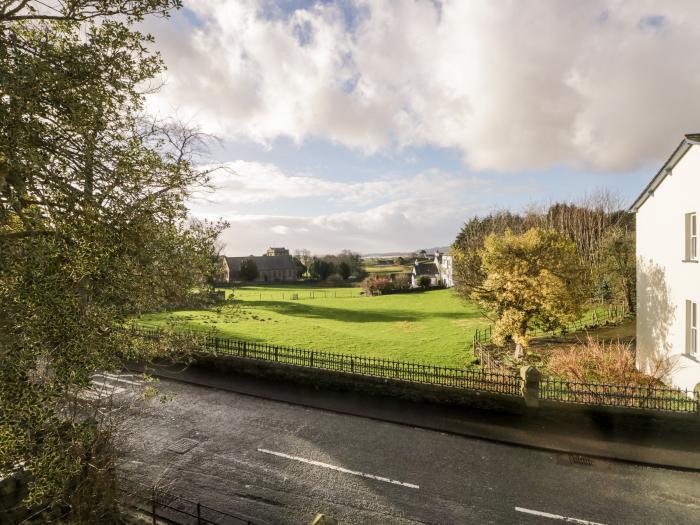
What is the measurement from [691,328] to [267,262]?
8979 centimetres

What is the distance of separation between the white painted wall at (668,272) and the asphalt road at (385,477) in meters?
6.89

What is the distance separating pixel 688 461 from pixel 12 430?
1528cm

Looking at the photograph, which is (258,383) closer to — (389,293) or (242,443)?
(242,443)

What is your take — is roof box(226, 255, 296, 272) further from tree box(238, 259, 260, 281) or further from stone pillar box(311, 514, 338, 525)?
stone pillar box(311, 514, 338, 525)

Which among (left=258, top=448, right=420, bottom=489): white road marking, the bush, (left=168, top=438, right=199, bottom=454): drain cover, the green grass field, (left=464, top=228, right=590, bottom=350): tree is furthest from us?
the green grass field

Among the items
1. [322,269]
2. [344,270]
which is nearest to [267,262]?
[322,269]

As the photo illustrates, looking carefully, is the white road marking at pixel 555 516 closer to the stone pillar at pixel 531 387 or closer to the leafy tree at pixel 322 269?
the stone pillar at pixel 531 387

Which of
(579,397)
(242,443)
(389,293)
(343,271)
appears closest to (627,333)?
(579,397)

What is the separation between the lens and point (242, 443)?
38.1 ft

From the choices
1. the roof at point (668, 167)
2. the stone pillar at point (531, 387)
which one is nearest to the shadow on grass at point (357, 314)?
the roof at point (668, 167)

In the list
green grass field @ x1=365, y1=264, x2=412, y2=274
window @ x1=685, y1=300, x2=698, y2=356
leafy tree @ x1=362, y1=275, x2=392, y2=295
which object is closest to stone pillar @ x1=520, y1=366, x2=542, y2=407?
window @ x1=685, y1=300, x2=698, y2=356

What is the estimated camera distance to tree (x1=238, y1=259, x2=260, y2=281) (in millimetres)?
85562

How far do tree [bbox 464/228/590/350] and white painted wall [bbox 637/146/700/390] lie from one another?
2810 millimetres

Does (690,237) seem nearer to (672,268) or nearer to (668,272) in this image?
(672,268)
